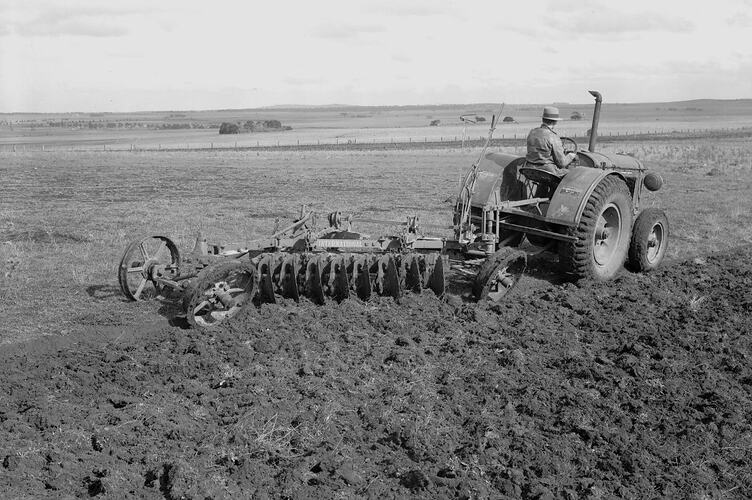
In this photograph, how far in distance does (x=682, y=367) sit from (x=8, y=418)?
5471 mm

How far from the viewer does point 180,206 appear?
17391mm

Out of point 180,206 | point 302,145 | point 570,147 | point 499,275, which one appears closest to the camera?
point 499,275

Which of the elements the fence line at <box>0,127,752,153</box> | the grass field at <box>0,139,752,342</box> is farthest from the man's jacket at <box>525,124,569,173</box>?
the fence line at <box>0,127,752,153</box>

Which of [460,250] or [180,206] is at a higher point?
[460,250]

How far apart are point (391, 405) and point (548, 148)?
4.69 metres

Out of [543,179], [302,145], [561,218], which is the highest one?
[543,179]

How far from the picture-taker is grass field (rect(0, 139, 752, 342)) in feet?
28.5

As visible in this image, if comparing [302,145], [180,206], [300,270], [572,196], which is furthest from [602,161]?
[302,145]

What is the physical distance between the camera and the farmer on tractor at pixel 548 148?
8727mm

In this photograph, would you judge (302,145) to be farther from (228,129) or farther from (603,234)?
(603,234)

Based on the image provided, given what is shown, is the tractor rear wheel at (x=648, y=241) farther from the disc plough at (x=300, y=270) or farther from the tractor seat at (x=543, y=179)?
the disc plough at (x=300, y=270)

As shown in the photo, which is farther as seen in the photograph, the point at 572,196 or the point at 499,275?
the point at 572,196

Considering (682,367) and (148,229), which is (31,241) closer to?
(148,229)

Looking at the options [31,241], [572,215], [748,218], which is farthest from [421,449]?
[748,218]
